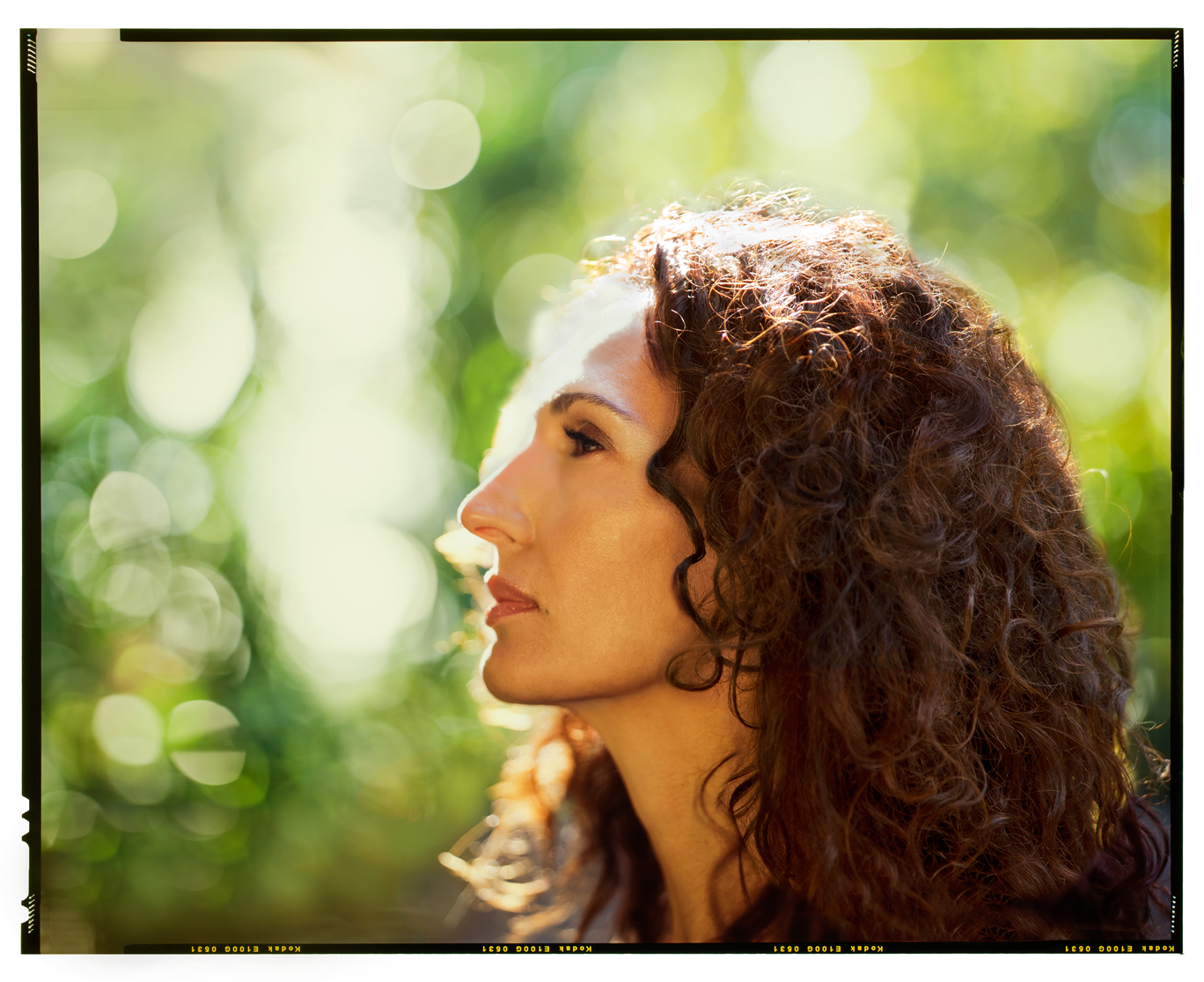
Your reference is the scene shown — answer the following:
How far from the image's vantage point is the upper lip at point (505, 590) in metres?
1.13

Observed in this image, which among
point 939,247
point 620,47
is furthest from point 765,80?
point 939,247

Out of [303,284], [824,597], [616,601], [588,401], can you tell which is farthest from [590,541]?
[303,284]

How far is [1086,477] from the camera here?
3.92ft

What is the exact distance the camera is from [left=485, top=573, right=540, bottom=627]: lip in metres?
1.13

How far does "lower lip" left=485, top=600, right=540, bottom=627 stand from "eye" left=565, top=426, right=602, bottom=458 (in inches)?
9.1

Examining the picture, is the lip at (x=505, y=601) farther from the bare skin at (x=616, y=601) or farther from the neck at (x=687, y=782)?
the neck at (x=687, y=782)

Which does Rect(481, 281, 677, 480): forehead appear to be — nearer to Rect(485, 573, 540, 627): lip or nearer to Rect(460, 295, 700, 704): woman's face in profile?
Rect(460, 295, 700, 704): woman's face in profile

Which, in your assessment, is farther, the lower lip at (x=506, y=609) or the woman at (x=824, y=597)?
the lower lip at (x=506, y=609)

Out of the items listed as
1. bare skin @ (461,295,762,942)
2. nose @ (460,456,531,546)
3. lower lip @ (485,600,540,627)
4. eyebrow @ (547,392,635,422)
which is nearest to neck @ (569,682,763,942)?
bare skin @ (461,295,762,942)

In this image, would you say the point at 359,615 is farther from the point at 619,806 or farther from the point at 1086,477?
the point at 1086,477

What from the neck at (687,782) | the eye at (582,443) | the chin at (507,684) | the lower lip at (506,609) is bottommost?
the neck at (687,782)

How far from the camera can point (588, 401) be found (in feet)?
3.60

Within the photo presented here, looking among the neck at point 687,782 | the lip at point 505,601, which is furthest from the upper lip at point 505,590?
the neck at point 687,782

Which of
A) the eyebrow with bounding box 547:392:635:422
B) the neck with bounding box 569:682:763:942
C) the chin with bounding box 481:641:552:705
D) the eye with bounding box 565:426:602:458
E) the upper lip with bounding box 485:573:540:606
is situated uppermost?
the eyebrow with bounding box 547:392:635:422
